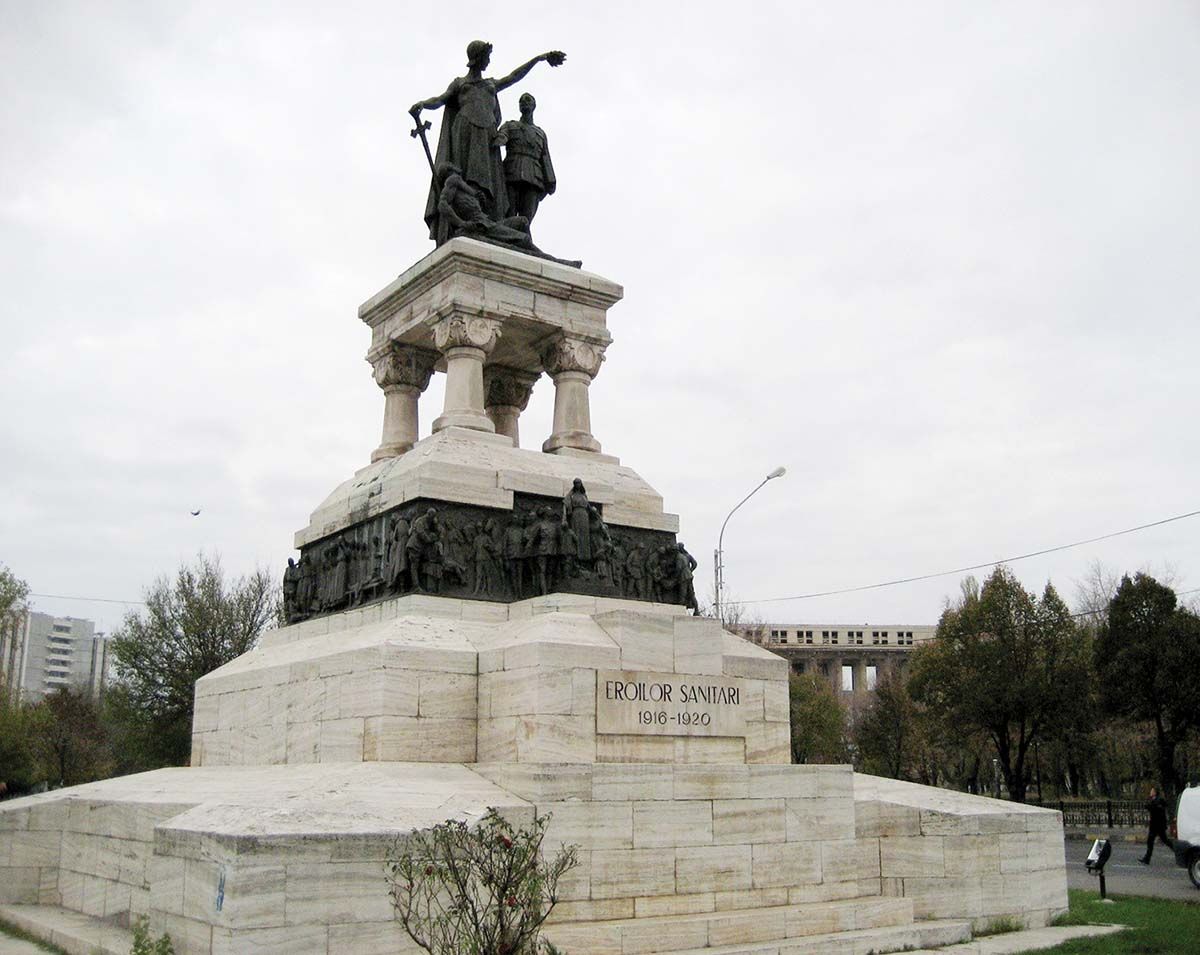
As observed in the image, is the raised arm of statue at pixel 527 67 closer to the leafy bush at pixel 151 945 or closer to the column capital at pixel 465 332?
the column capital at pixel 465 332

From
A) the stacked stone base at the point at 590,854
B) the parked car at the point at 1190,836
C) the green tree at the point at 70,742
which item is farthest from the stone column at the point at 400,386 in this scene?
the green tree at the point at 70,742

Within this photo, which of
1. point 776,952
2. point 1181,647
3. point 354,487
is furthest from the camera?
point 1181,647

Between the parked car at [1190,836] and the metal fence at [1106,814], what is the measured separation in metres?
16.9

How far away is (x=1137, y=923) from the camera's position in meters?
13.4

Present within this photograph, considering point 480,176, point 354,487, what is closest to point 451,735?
point 354,487

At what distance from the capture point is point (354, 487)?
54.2 feet

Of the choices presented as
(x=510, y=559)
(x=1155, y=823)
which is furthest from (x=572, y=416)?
(x=1155, y=823)

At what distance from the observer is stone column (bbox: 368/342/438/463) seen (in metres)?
17.8

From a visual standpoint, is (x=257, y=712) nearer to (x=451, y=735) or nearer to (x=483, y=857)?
(x=451, y=735)

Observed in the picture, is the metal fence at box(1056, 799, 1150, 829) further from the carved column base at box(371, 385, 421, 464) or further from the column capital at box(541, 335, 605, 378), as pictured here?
the carved column base at box(371, 385, 421, 464)

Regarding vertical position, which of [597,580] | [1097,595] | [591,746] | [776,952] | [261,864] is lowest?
[776,952]

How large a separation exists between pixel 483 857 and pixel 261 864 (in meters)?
1.64

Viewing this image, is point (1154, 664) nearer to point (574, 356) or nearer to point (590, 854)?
point (574, 356)

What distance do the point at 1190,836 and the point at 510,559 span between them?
12044 mm
